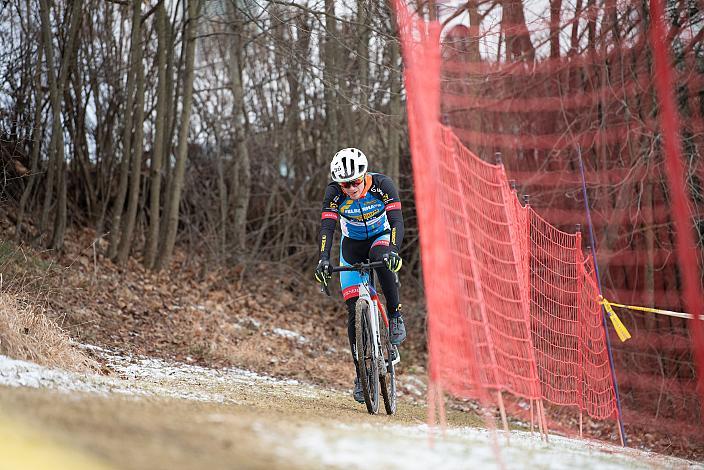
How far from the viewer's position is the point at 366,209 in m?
6.23

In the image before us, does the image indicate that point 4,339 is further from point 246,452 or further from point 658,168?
point 658,168

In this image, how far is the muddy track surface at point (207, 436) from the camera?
3.26 m

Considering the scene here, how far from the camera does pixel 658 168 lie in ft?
38.0

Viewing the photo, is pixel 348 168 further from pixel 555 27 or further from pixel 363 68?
pixel 555 27

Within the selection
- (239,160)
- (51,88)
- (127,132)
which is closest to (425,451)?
(51,88)

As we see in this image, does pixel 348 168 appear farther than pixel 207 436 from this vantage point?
Yes

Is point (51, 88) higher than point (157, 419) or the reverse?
higher

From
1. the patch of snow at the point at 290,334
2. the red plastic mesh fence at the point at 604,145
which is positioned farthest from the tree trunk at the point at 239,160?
the red plastic mesh fence at the point at 604,145

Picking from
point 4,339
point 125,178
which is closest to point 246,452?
point 4,339

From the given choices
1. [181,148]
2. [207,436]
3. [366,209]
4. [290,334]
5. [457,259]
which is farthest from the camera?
[181,148]

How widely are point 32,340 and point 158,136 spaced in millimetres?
6763

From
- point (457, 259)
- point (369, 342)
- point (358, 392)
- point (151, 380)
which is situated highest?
point (457, 259)

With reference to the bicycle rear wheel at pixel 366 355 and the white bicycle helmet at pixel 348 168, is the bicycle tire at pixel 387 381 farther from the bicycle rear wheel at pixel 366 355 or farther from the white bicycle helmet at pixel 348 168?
the white bicycle helmet at pixel 348 168

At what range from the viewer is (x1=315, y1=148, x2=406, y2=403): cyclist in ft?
19.4
